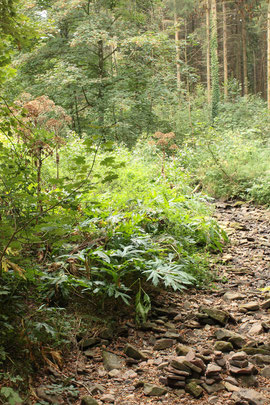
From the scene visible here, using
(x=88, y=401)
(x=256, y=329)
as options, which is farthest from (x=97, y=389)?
(x=256, y=329)

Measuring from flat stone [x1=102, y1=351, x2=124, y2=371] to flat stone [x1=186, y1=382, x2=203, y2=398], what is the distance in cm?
53

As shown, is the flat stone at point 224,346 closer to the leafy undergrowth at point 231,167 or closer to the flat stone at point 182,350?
the flat stone at point 182,350

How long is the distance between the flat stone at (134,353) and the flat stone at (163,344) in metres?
0.17

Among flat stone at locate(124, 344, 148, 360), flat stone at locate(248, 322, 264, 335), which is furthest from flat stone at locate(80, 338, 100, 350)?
flat stone at locate(248, 322, 264, 335)

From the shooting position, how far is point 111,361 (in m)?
2.59

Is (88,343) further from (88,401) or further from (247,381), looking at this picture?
(247,381)

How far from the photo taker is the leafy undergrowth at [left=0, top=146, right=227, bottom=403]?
2.32 m

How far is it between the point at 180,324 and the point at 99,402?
3.91 feet

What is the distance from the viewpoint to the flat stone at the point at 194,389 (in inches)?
88.1

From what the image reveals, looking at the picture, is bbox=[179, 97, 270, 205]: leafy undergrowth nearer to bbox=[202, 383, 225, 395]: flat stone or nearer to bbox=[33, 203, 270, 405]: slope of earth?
bbox=[33, 203, 270, 405]: slope of earth

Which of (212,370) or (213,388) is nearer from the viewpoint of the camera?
(213,388)

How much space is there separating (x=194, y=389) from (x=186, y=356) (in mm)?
274

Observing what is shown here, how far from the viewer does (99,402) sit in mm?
2156

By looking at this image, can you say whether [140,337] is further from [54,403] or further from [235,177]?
[235,177]
